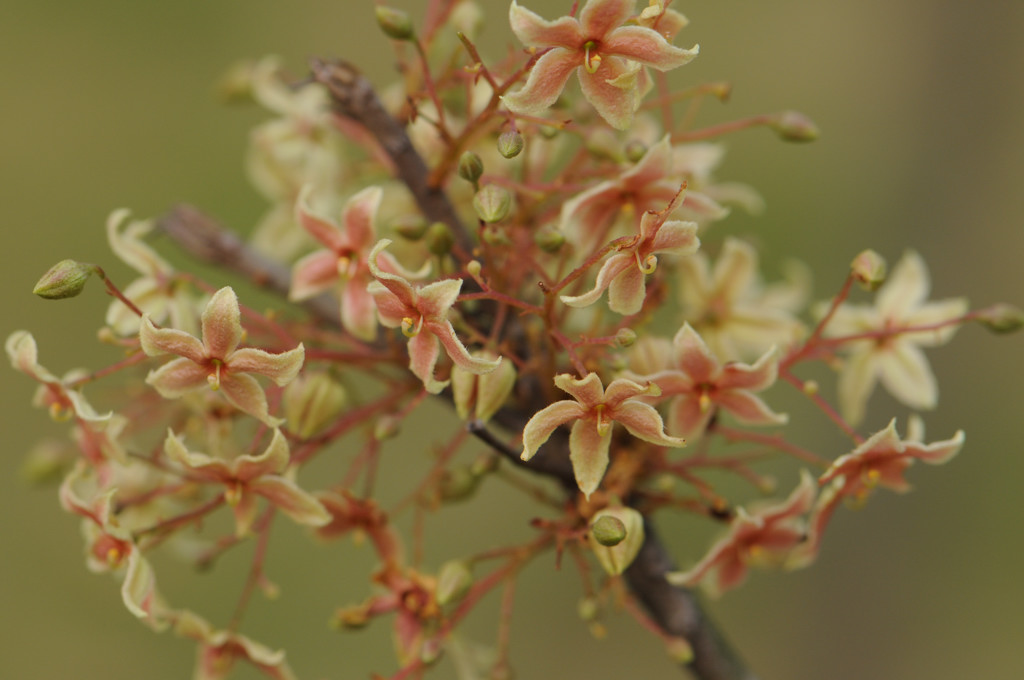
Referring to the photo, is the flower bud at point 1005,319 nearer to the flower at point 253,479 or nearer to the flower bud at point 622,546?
the flower bud at point 622,546

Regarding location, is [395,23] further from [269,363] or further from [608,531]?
[608,531]

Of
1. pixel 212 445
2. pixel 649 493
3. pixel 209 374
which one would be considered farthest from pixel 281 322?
pixel 649 493

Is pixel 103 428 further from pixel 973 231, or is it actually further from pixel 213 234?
pixel 973 231

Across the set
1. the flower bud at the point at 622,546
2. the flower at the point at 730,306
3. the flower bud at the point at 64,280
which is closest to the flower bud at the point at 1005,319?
the flower at the point at 730,306

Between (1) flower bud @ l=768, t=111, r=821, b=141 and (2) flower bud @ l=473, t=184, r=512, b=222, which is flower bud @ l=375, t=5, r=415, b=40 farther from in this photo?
(1) flower bud @ l=768, t=111, r=821, b=141

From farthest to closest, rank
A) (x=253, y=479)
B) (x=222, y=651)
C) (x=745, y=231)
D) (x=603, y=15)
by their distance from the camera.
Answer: (x=745, y=231) < (x=222, y=651) < (x=253, y=479) < (x=603, y=15)

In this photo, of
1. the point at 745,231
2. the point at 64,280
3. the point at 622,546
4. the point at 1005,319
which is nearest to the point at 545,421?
the point at 622,546

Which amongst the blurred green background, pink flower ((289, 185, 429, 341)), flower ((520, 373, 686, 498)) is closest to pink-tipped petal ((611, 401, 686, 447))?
flower ((520, 373, 686, 498))
